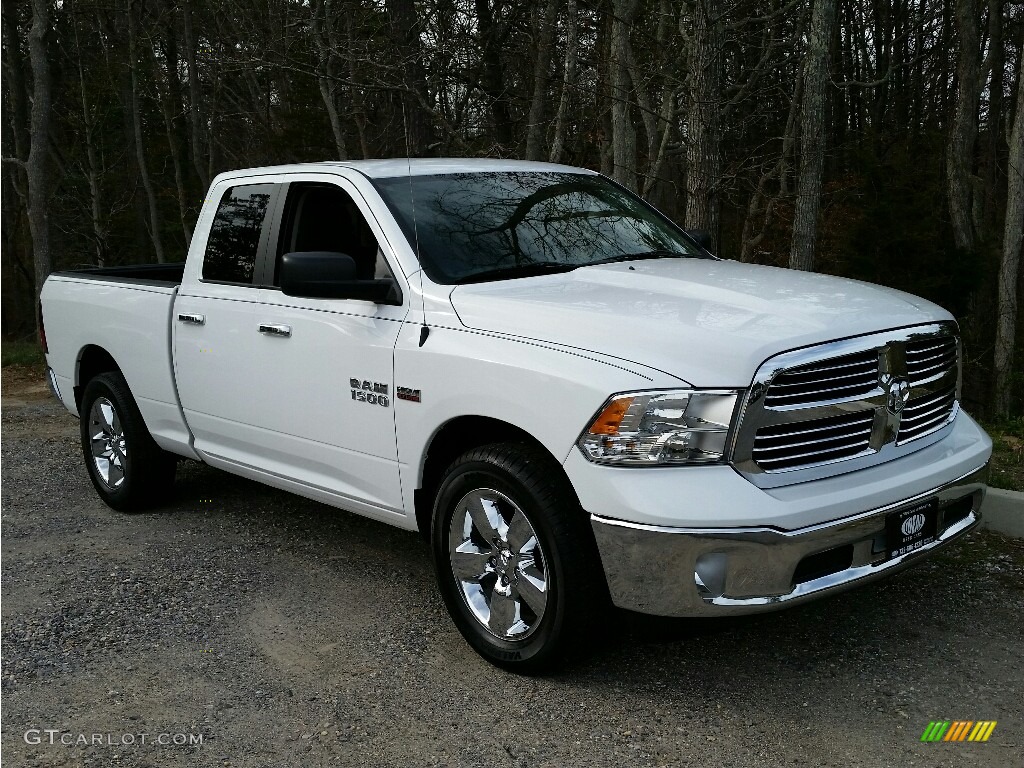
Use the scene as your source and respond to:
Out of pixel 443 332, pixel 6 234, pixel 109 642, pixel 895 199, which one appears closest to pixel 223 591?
pixel 109 642

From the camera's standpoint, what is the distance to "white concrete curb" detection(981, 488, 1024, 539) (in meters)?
5.21

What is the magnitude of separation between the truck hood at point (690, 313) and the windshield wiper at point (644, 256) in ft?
0.69

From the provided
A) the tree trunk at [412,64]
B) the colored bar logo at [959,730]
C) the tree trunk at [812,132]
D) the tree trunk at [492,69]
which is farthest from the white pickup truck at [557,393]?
the tree trunk at [492,69]

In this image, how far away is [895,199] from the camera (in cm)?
1730

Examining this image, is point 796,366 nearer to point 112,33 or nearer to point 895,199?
point 895,199

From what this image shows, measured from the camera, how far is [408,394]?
14.0ft

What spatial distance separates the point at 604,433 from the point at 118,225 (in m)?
24.3

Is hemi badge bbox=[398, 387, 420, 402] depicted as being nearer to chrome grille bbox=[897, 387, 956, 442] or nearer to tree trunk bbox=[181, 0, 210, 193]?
chrome grille bbox=[897, 387, 956, 442]

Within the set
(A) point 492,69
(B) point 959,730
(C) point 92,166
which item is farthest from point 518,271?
(C) point 92,166

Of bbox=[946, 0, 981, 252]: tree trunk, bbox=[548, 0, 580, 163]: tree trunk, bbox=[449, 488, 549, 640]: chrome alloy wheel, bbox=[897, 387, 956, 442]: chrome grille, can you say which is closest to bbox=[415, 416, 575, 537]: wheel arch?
bbox=[449, 488, 549, 640]: chrome alloy wheel

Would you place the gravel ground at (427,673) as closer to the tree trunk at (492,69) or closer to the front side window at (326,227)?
the front side window at (326,227)

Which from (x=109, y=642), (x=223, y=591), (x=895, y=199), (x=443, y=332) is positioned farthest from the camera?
(x=895, y=199)

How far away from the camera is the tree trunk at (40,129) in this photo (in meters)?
14.4

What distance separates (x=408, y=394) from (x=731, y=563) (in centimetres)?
151
